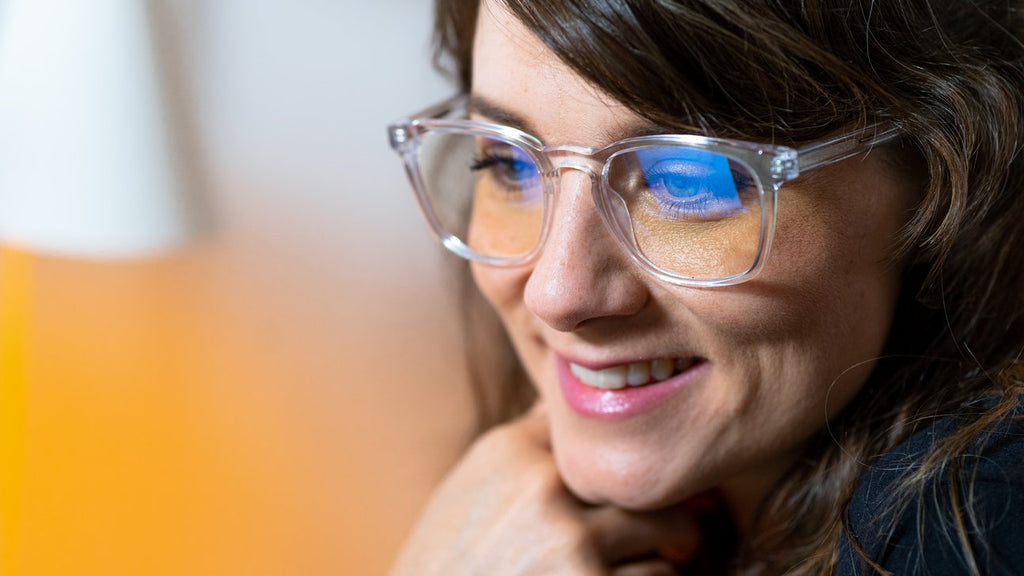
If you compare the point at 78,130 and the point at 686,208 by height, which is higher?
the point at 78,130

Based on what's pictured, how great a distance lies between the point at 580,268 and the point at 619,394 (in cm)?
22

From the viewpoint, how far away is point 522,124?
3.59ft

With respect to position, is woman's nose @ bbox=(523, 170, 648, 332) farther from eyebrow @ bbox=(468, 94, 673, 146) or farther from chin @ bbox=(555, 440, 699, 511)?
chin @ bbox=(555, 440, 699, 511)

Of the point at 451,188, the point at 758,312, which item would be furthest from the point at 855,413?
the point at 451,188

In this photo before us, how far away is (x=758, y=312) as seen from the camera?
103 centimetres

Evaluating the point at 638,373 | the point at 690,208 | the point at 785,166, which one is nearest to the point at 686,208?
the point at 690,208

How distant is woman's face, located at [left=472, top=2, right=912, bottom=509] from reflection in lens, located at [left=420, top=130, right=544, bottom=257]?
2.0 inches

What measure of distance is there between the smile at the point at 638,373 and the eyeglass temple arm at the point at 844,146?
29cm

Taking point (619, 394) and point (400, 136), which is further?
point (400, 136)

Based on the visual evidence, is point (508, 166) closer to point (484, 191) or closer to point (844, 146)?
point (484, 191)

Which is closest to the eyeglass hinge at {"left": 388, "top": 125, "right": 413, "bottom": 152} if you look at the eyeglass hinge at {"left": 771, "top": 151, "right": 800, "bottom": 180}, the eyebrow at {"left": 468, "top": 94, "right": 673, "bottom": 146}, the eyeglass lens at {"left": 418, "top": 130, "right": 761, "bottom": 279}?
the eyebrow at {"left": 468, "top": 94, "right": 673, "bottom": 146}

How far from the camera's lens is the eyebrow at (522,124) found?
1.00m

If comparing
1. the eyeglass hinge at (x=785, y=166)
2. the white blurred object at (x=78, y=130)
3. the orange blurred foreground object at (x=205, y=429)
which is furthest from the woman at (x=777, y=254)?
the orange blurred foreground object at (x=205, y=429)

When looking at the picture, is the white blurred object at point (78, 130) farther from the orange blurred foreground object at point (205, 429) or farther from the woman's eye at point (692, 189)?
the woman's eye at point (692, 189)
